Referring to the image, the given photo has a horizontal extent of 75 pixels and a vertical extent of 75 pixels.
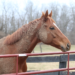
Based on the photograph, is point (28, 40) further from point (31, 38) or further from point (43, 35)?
point (43, 35)

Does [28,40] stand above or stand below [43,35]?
below

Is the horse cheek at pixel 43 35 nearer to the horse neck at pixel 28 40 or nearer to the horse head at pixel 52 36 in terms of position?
the horse head at pixel 52 36

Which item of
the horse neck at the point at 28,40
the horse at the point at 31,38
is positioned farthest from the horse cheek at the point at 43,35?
the horse neck at the point at 28,40

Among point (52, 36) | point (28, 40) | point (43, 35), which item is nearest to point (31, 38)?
point (28, 40)

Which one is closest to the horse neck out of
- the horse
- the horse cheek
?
the horse

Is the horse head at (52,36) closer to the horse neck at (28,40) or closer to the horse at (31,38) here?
the horse at (31,38)

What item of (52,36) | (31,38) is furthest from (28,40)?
(52,36)

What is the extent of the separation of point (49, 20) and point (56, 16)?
13.0 meters

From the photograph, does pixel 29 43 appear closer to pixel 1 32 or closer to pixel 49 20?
pixel 49 20

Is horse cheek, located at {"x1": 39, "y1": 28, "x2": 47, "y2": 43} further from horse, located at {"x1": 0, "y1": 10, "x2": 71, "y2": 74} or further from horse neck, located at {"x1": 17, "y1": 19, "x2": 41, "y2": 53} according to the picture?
horse neck, located at {"x1": 17, "y1": 19, "x2": 41, "y2": 53}

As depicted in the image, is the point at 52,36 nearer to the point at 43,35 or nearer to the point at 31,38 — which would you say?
the point at 43,35

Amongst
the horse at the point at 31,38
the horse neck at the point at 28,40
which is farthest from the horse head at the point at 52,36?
the horse neck at the point at 28,40

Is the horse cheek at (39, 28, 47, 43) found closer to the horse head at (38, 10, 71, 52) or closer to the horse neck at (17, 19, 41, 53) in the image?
the horse head at (38, 10, 71, 52)

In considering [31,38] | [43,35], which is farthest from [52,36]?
[31,38]
